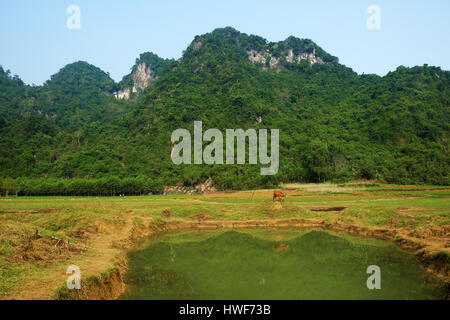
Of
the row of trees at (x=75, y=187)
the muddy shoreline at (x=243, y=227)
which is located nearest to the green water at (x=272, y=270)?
the muddy shoreline at (x=243, y=227)

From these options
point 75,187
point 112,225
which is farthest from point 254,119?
point 112,225

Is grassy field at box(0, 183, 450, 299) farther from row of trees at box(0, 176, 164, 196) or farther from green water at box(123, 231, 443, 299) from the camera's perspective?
row of trees at box(0, 176, 164, 196)

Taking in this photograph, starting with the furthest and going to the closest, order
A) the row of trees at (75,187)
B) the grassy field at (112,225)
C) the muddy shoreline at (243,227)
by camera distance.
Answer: the row of trees at (75,187), the muddy shoreline at (243,227), the grassy field at (112,225)

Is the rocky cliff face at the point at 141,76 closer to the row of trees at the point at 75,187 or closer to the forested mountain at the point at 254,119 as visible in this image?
the forested mountain at the point at 254,119

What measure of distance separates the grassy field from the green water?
2.10 meters

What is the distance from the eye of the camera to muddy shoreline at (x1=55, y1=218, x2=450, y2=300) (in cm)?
1462

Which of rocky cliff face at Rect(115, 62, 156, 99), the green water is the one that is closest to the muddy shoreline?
the green water

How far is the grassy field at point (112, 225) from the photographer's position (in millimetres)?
14423

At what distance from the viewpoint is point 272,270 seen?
18.2 meters

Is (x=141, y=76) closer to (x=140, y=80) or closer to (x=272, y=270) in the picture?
(x=140, y=80)

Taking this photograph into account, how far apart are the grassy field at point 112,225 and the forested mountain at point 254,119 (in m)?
20.5

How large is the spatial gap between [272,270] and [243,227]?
14044 millimetres

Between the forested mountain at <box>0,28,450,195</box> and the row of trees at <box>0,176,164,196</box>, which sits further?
the forested mountain at <box>0,28,450,195</box>
